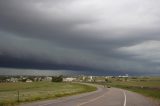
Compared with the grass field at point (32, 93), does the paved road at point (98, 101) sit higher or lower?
lower

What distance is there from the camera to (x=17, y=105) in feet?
92.9

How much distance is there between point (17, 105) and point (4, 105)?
1.16 m

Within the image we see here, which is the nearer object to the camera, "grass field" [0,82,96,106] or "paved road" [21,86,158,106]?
"paved road" [21,86,158,106]

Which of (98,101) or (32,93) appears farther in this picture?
(32,93)

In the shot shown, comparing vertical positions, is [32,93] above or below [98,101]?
above

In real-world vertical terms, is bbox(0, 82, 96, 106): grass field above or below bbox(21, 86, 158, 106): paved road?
above

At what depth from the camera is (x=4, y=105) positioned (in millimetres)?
27922

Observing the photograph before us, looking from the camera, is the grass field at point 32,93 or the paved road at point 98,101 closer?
the paved road at point 98,101
